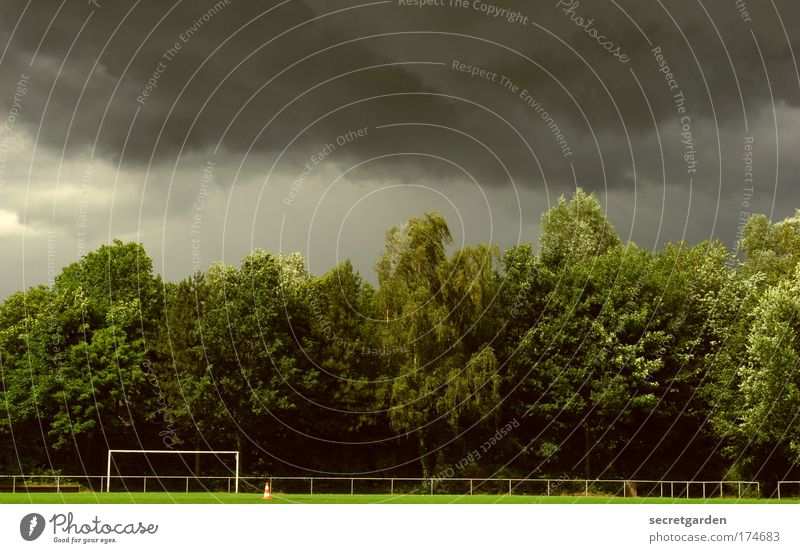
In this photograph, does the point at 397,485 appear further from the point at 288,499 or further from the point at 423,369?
the point at 288,499

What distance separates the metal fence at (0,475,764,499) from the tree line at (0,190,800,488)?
3.40ft

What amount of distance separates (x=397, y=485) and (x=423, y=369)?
29.8 feet

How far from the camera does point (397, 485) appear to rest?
6272 cm

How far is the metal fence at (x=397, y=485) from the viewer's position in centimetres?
5928

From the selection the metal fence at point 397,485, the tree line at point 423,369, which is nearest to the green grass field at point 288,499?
the metal fence at point 397,485

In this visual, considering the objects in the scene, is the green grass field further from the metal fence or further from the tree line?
the tree line

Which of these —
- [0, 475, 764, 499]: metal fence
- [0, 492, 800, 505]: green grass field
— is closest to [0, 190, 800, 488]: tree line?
[0, 475, 764, 499]: metal fence

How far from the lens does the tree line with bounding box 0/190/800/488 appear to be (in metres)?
58.9

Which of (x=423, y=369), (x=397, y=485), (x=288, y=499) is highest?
(x=423, y=369)

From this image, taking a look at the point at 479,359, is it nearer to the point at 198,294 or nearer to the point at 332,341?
the point at 332,341

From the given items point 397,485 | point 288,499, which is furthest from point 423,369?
point 288,499

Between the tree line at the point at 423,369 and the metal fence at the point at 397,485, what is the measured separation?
1037mm
